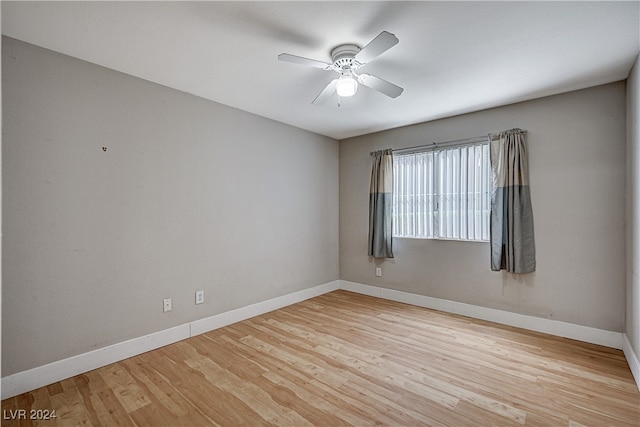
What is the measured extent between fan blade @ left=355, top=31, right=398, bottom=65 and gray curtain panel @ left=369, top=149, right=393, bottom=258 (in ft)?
7.57

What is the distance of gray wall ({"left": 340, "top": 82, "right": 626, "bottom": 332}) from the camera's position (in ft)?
9.01

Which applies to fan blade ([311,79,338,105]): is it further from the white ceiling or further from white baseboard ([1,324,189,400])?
white baseboard ([1,324,189,400])

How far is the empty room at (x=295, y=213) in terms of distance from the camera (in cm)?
191

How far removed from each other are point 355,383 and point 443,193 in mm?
2543

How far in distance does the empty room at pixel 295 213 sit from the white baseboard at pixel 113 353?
0.02m

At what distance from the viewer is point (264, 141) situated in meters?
3.73

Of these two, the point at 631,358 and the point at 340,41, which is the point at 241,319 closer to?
the point at 340,41

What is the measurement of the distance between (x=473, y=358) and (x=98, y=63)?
392cm

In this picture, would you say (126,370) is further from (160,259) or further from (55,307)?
(160,259)

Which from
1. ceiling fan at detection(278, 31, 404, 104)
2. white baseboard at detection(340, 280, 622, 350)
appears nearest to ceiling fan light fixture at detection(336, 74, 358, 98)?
ceiling fan at detection(278, 31, 404, 104)

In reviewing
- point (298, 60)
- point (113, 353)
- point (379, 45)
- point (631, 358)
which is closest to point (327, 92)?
point (298, 60)

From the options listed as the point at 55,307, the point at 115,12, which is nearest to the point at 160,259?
the point at 55,307

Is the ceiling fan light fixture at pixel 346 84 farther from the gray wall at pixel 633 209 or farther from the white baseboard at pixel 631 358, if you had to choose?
the white baseboard at pixel 631 358

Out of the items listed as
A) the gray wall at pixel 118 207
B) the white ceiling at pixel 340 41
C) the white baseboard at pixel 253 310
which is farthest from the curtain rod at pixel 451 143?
the white baseboard at pixel 253 310
